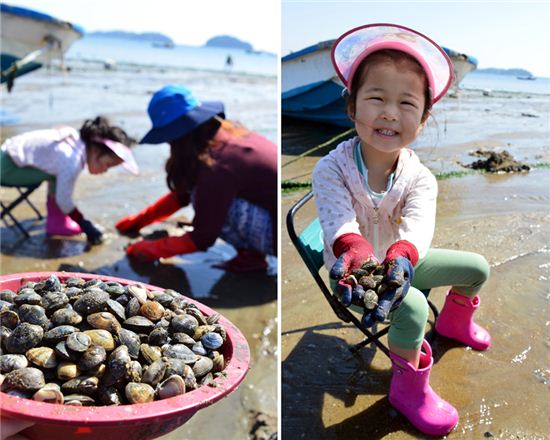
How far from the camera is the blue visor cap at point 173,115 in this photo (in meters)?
3.04

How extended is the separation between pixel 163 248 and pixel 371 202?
65.1 inches

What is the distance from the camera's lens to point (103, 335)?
1.28 m

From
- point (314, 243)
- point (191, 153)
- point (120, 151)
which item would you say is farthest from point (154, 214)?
point (314, 243)

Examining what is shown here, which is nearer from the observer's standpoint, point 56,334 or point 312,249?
point 56,334

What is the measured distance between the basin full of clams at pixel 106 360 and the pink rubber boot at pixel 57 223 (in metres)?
2.41

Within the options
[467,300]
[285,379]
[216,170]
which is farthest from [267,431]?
[216,170]

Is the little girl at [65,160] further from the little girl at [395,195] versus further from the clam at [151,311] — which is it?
the clam at [151,311]

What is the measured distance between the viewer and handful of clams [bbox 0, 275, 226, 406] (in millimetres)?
1204

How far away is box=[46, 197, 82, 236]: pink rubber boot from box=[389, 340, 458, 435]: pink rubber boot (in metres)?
2.68

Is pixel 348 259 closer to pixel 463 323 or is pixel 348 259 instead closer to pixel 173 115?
pixel 463 323

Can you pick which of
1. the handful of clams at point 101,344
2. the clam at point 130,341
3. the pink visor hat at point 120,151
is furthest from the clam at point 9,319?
the pink visor hat at point 120,151

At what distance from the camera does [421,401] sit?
1.88 metres

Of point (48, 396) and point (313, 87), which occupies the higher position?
point (48, 396)

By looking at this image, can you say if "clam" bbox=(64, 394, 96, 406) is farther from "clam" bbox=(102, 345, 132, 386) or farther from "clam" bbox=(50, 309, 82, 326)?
"clam" bbox=(50, 309, 82, 326)
